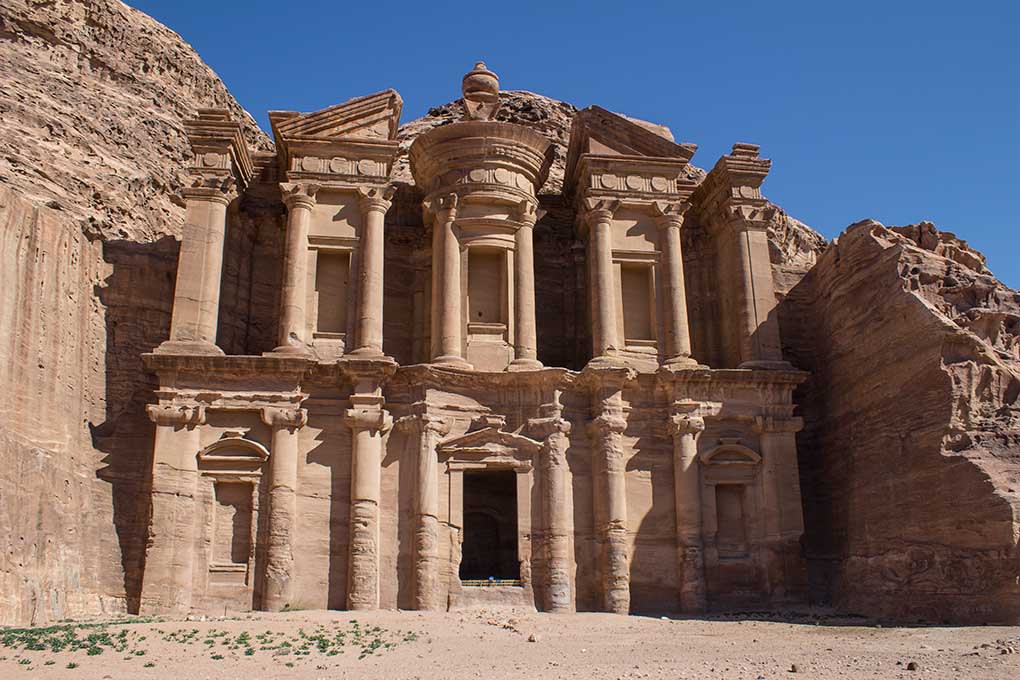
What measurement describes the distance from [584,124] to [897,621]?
1458cm

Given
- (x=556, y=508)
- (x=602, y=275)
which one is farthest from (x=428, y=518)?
(x=602, y=275)

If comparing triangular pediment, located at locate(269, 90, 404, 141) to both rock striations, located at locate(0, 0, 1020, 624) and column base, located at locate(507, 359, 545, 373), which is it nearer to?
rock striations, located at locate(0, 0, 1020, 624)

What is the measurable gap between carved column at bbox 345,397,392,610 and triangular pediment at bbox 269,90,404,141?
24.2 ft

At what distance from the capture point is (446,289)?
2498 centimetres

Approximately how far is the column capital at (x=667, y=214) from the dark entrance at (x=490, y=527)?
7.92 metres

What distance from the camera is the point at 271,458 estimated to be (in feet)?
74.9

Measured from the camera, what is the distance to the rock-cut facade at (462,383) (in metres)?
22.5

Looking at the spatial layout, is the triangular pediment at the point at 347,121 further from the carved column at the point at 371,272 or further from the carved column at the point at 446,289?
the carved column at the point at 446,289

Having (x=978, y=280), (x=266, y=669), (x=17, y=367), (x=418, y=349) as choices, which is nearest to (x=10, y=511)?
(x=17, y=367)

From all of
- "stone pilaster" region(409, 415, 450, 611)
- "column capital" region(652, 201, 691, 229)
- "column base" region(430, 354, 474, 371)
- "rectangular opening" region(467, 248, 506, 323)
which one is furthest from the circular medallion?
"column capital" region(652, 201, 691, 229)

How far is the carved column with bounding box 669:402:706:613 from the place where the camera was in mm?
23125

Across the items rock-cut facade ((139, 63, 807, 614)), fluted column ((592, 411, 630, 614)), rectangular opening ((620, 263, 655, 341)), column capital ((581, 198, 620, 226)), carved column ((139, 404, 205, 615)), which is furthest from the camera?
rectangular opening ((620, 263, 655, 341))

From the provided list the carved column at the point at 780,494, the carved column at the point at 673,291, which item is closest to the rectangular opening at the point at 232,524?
the carved column at the point at 673,291

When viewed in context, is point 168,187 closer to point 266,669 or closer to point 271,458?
point 271,458
